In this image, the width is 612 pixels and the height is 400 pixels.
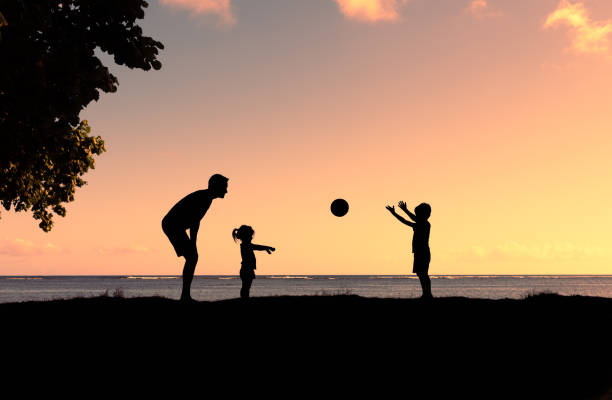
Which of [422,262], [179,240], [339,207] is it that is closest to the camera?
[179,240]

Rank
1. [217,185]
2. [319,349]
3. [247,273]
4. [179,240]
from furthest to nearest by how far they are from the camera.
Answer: [247,273] < [217,185] < [179,240] < [319,349]

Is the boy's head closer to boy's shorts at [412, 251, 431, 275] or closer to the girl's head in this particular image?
boy's shorts at [412, 251, 431, 275]

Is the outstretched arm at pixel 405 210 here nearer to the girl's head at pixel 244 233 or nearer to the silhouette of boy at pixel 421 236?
the silhouette of boy at pixel 421 236

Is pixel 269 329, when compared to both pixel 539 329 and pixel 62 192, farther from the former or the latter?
pixel 62 192

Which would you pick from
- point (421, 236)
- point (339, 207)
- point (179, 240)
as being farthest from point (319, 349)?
point (339, 207)

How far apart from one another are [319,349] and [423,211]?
19.7 feet

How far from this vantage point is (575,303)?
14148mm

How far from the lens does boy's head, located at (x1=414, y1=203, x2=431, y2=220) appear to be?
13.8 m

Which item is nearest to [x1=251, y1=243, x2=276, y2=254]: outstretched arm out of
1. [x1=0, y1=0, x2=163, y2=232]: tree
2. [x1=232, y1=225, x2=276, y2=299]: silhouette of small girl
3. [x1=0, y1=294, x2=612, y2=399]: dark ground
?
[x1=232, y1=225, x2=276, y2=299]: silhouette of small girl

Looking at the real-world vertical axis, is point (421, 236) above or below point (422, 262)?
above

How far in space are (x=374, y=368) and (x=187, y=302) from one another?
195 inches

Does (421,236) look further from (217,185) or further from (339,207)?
(217,185)

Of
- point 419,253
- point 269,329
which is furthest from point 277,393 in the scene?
Answer: point 419,253

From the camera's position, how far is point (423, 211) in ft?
45.4
